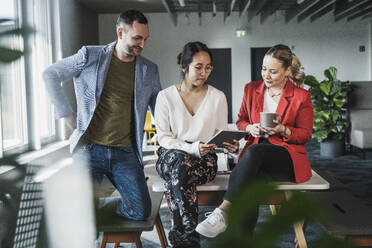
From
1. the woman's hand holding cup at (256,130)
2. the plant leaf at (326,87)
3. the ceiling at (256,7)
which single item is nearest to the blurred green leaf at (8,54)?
the woman's hand holding cup at (256,130)

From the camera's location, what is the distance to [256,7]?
8.56 m

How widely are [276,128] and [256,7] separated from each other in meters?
7.11

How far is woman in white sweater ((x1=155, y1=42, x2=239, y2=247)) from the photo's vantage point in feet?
6.72

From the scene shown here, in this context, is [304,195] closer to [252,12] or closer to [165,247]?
[165,247]

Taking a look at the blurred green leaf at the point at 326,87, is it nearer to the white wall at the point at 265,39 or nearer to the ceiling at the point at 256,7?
the ceiling at the point at 256,7

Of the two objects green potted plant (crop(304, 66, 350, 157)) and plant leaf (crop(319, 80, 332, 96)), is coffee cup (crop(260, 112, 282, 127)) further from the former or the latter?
plant leaf (crop(319, 80, 332, 96))

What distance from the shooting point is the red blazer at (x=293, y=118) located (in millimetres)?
2170

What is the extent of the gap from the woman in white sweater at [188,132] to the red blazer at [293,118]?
0.62 ft

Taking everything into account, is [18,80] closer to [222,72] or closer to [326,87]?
[326,87]

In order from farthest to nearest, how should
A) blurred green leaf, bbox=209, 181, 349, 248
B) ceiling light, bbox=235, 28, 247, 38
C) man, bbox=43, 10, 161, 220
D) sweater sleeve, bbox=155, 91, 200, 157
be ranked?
ceiling light, bbox=235, 28, 247, 38, sweater sleeve, bbox=155, 91, 200, 157, man, bbox=43, 10, 161, 220, blurred green leaf, bbox=209, 181, 349, 248

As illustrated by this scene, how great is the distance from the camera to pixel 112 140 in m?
2.15

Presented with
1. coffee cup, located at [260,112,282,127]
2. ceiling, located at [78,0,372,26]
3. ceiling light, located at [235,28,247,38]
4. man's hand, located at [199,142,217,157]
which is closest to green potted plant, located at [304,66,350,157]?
ceiling, located at [78,0,372,26]

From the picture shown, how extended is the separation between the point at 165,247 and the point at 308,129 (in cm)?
115

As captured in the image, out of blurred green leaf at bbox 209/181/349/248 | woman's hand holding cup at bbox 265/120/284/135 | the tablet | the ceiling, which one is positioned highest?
the ceiling
